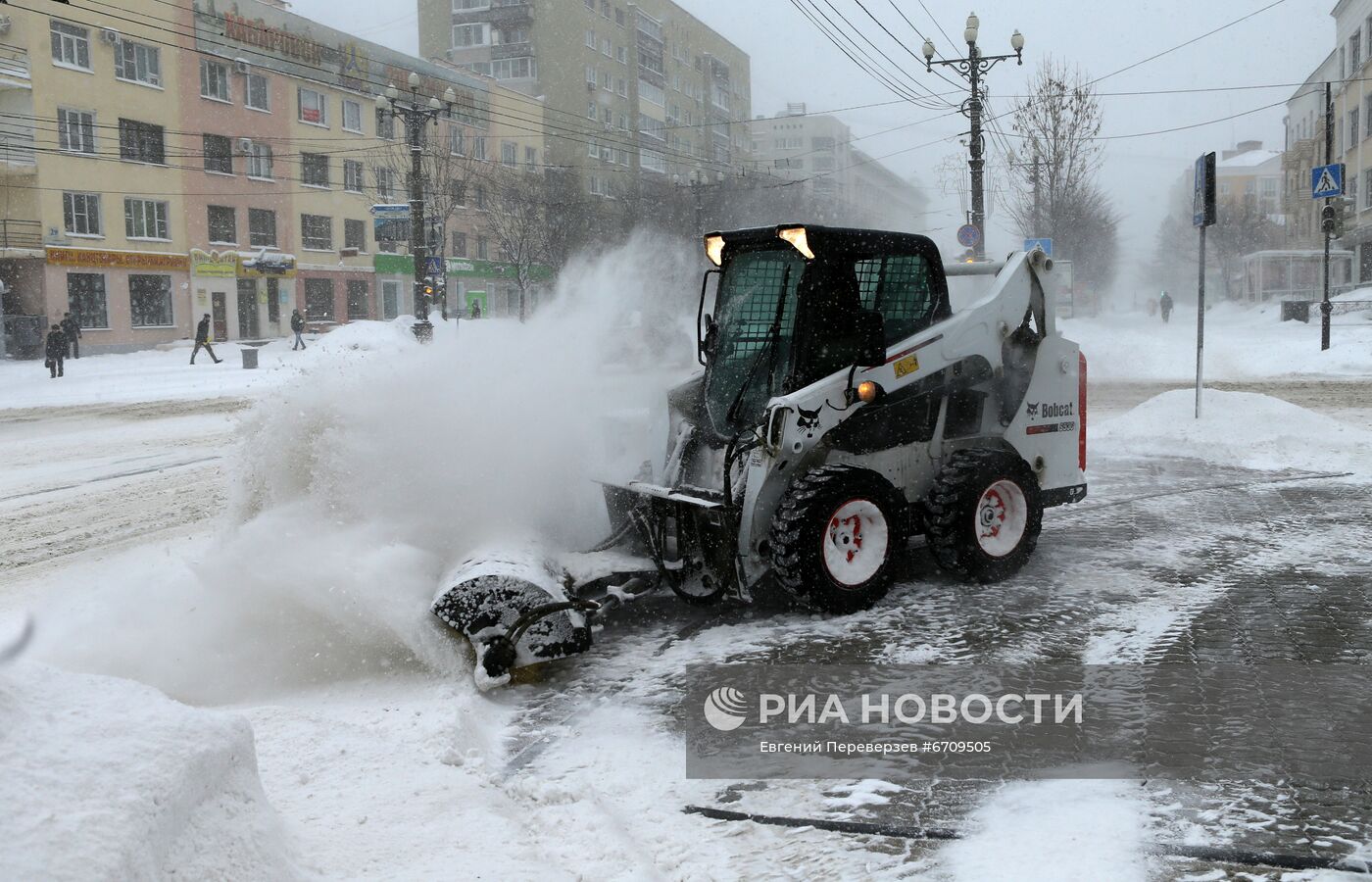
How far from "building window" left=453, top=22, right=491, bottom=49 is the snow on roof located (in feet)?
308

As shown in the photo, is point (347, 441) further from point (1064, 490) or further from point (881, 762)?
point (1064, 490)

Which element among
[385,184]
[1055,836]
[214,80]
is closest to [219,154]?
[214,80]

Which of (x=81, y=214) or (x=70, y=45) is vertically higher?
(x=70, y=45)

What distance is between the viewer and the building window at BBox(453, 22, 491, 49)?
73.9m

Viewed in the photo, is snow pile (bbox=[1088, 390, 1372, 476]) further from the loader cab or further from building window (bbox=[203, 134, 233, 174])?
building window (bbox=[203, 134, 233, 174])

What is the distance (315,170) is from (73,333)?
55.4ft

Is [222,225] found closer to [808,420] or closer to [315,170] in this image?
[315,170]

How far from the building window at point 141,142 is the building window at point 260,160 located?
4184mm

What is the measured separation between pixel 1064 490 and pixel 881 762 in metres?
3.80

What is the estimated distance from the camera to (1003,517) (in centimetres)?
688

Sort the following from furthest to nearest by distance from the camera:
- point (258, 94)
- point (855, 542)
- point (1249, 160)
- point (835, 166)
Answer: point (1249, 160) < point (835, 166) < point (258, 94) < point (855, 542)

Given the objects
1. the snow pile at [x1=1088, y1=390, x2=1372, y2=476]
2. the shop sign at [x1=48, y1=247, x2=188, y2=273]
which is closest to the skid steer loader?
the snow pile at [x1=1088, y1=390, x2=1372, y2=476]

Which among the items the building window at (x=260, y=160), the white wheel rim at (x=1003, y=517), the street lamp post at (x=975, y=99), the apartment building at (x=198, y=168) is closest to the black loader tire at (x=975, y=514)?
the white wheel rim at (x=1003, y=517)

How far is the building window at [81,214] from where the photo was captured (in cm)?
3769
